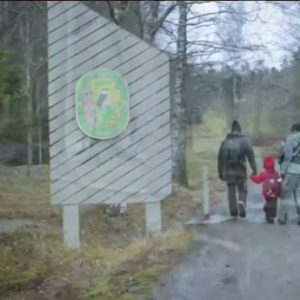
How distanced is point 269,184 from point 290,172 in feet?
0.28

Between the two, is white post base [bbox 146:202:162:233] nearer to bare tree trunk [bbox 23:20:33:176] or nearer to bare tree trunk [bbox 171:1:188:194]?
bare tree trunk [bbox 171:1:188:194]

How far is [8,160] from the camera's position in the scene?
5.52 ft

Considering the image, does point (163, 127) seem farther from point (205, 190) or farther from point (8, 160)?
point (8, 160)

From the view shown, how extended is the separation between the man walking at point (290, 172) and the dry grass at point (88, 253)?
30cm

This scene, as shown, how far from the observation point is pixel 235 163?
1.66 metres

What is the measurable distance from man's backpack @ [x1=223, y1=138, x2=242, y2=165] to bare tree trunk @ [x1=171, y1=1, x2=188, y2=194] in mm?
132

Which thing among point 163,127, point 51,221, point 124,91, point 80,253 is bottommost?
point 80,253

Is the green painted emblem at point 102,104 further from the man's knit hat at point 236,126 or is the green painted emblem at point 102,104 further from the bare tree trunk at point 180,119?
the man's knit hat at point 236,126

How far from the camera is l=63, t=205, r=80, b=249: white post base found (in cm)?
167

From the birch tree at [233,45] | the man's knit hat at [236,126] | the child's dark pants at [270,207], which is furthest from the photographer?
the child's dark pants at [270,207]

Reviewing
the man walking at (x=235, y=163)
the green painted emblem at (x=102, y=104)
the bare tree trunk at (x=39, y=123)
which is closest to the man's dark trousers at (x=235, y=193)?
the man walking at (x=235, y=163)

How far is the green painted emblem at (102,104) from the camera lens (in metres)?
1.54

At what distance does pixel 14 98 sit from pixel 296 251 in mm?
1052

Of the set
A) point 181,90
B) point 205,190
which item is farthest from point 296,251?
point 181,90
